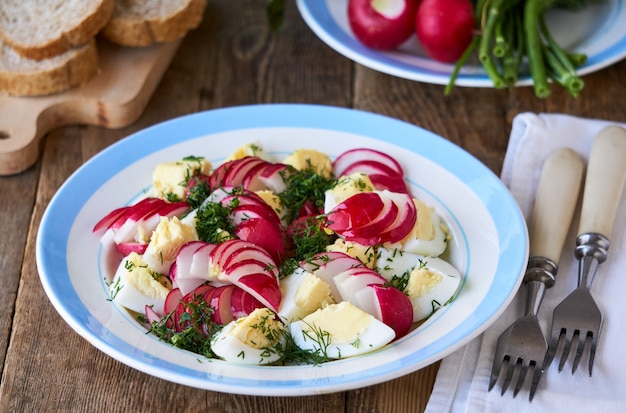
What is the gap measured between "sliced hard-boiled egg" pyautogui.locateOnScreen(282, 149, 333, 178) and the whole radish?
3.04ft

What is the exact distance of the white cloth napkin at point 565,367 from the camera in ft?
6.36

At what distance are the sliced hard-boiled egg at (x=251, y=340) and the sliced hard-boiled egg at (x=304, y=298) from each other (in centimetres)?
4

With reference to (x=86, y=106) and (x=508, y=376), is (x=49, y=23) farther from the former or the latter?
(x=508, y=376)

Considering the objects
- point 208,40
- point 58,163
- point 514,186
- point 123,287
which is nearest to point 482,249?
point 514,186

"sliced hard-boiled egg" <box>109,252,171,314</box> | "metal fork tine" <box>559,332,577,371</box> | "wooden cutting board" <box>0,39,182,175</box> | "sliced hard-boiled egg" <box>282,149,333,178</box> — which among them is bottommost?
"wooden cutting board" <box>0,39,182,175</box>

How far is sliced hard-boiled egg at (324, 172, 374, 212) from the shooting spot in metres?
2.22

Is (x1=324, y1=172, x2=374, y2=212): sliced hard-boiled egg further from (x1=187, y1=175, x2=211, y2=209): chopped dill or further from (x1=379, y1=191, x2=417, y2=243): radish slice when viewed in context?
(x1=187, y1=175, x2=211, y2=209): chopped dill

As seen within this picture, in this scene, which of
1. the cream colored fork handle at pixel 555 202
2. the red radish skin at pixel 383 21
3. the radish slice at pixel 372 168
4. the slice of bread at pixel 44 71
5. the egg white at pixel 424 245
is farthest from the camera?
the red radish skin at pixel 383 21

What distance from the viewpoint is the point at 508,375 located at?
6.46ft

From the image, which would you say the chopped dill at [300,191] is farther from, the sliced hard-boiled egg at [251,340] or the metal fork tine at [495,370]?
the metal fork tine at [495,370]

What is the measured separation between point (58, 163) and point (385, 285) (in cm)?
152

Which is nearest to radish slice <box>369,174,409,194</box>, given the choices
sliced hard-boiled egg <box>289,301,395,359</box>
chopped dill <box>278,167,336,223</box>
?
chopped dill <box>278,167,336,223</box>

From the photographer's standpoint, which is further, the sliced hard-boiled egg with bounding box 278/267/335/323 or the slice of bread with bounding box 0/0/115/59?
the slice of bread with bounding box 0/0/115/59

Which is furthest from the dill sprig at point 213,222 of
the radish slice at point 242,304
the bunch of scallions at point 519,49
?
the bunch of scallions at point 519,49
